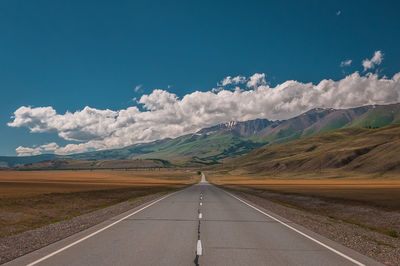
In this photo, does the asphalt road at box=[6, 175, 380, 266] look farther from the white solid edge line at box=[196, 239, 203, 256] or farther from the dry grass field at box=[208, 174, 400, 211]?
the dry grass field at box=[208, 174, 400, 211]

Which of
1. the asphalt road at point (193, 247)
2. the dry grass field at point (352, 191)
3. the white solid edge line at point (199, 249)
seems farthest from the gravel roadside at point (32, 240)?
the dry grass field at point (352, 191)

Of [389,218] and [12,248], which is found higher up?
[12,248]

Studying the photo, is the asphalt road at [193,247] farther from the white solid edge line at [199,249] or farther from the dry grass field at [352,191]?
the dry grass field at [352,191]

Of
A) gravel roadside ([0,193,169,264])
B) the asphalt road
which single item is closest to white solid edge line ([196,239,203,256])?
the asphalt road

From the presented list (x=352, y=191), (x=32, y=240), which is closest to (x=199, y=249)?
(x=32, y=240)

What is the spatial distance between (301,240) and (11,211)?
65.1ft

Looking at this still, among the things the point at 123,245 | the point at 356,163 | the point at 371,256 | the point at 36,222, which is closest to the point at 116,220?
the point at 36,222

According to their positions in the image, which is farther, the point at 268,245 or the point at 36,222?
the point at 36,222

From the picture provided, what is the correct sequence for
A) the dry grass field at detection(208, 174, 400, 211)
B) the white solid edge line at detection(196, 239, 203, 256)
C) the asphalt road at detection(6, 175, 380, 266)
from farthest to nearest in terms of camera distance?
1. the dry grass field at detection(208, 174, 400, 211)
2. the white solid edge line at detection(196, 239, 203, 256)
3. the asphalt road at detection(6, 175, 380, 266)

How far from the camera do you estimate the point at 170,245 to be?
10.9 meters

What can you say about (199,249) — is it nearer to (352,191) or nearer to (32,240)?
(32,240)

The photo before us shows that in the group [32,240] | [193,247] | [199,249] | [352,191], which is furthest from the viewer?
[352,191]

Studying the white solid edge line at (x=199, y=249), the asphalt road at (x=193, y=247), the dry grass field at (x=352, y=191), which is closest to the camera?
the asphalt road at (x=193, y=247)

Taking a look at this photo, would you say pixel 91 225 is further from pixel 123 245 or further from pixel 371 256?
pixel 371 256
